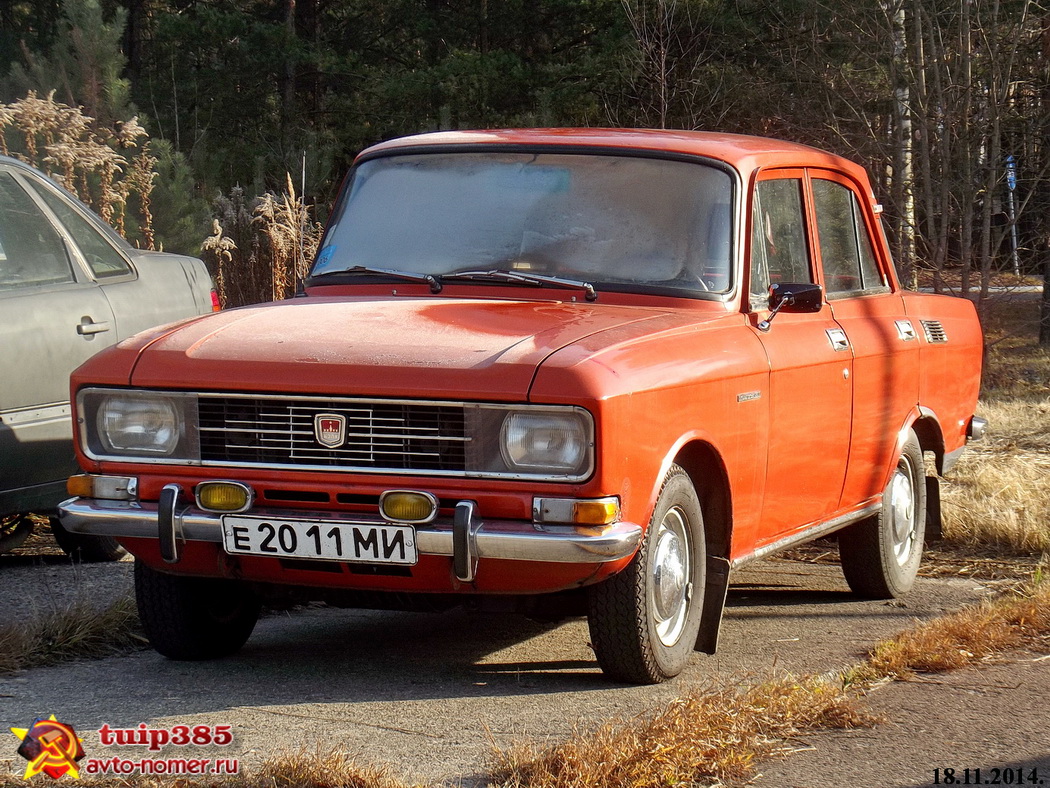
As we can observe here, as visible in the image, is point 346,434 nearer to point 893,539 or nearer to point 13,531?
point 13,531

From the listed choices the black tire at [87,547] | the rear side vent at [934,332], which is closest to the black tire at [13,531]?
the black tire at [87,547]

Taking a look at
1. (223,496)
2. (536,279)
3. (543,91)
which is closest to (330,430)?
(223,496)

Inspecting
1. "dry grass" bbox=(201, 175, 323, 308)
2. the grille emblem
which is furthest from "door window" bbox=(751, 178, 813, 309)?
"dry grass" bbox=(201, 175, 323, 308)

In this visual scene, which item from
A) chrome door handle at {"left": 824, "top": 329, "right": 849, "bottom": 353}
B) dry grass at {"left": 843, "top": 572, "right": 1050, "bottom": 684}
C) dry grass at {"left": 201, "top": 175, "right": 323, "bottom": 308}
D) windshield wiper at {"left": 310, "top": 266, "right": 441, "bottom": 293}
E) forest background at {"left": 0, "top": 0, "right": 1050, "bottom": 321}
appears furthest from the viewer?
forest background at {"left": 0, "top": 0, "right": 1050, "bottom": 321}

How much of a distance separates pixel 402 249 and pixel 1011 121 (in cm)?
1014

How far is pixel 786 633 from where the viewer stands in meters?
5.50

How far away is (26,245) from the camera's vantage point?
614cm

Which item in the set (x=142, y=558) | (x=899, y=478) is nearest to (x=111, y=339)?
(x=142, y=558)

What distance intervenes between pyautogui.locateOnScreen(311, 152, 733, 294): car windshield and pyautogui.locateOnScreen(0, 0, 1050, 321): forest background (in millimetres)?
4543

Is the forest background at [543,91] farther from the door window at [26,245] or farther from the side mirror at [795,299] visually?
the side mirror at [795,299]

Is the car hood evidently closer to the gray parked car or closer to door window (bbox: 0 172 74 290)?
the gray parked car

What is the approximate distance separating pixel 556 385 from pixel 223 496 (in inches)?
42.2

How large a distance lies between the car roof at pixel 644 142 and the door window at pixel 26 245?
1.52m

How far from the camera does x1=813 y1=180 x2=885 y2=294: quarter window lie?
5.98 meters
